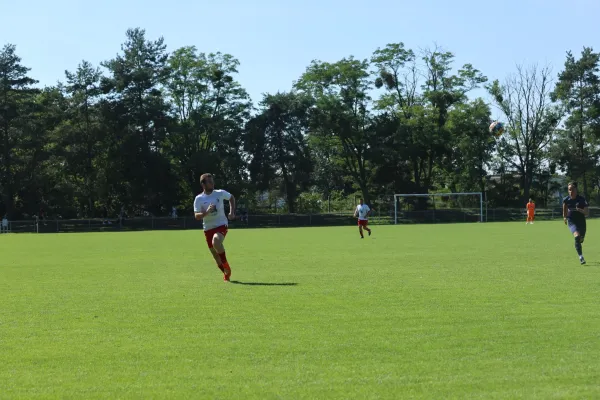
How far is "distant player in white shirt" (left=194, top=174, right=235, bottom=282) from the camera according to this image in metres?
13.0

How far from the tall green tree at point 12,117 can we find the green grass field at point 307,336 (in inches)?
2084

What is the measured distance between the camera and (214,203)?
43.1 feet

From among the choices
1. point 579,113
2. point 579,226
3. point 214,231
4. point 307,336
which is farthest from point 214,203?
point 579,113

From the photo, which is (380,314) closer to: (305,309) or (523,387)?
(305,309)

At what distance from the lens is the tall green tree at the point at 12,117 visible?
6194 centimetres

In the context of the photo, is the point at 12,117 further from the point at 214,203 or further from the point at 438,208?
the point at 214,203

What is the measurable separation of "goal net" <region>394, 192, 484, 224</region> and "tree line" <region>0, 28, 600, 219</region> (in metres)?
5.58

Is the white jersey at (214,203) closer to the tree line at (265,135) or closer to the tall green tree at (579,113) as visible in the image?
the tree line at (265,135)

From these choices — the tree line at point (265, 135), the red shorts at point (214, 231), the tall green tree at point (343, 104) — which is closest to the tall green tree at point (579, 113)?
the tree line at point (265, 135)

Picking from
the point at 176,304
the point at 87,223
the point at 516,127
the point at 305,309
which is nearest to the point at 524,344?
the point at 305,309

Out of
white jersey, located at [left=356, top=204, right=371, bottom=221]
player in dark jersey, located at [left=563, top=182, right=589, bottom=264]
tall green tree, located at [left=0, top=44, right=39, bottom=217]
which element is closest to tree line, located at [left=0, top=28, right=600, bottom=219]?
tall green tree, located at [left=0, top=44, right=39, bottom=217]

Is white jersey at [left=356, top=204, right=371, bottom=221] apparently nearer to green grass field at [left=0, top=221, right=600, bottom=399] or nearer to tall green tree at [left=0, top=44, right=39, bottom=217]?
green grass field at [left=0, top=221, right=600, bottom=399]

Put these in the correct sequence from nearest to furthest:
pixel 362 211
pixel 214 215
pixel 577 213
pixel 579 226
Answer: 1. pixel 214 215
2. pixel 579 226
3. pixel 577 213
4. pixel 362 211

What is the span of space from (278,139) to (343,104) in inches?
302
